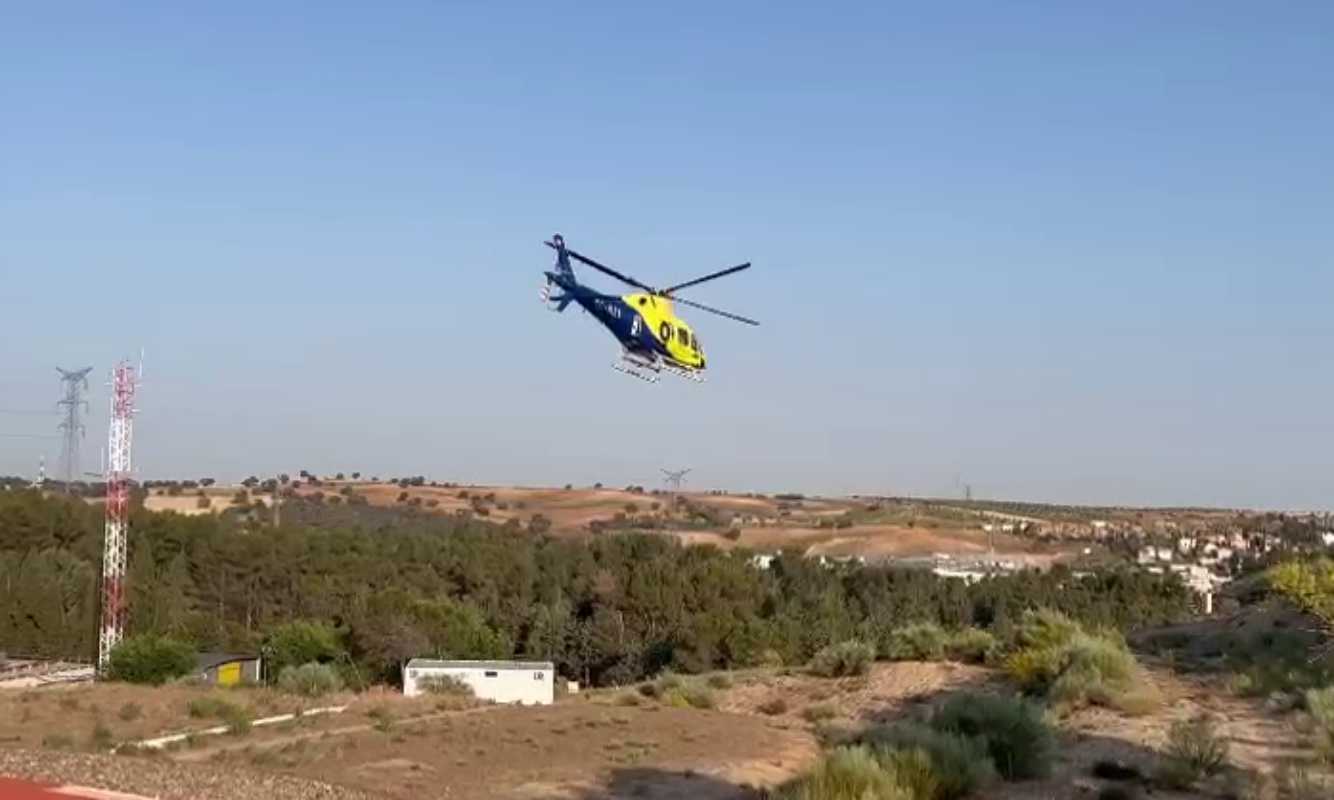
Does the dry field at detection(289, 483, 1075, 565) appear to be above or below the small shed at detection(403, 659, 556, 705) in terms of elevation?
above

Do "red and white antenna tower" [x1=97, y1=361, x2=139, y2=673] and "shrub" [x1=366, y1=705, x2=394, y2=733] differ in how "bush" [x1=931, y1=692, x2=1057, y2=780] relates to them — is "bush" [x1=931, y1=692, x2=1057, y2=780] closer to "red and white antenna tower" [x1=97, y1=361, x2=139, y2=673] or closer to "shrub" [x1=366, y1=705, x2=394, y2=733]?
"shrub" [x1=366, y1=705, x2=394, y2=733]

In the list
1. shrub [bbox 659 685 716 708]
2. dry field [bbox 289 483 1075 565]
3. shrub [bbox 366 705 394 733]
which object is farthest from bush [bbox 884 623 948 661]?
dry field [bbox 289 483 1075 565]

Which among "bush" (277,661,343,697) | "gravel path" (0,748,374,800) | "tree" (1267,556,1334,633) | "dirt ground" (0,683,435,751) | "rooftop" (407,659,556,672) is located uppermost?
"tree" (1267,556,1334,633)

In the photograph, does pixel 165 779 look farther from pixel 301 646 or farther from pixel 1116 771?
pixel 301 646

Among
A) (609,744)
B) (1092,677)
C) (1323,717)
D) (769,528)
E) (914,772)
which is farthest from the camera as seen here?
(769,528)

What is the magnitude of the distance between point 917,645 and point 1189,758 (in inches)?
548

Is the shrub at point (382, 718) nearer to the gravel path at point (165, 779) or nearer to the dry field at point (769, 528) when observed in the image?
the gravel path at point (165, 779)

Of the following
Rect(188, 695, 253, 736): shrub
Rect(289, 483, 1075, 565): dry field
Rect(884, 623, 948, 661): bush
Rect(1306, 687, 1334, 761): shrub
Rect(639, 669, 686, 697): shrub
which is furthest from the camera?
Rect(289, 483, 1075, 565): dry field

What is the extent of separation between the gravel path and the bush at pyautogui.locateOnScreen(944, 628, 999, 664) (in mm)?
15761

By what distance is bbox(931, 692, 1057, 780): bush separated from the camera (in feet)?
51.8

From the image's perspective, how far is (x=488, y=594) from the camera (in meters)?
81.0

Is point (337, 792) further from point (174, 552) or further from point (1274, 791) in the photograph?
point (174, 552)

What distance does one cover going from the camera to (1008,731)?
53.8ft

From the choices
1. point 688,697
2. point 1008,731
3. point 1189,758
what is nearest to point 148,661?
point 688,697
